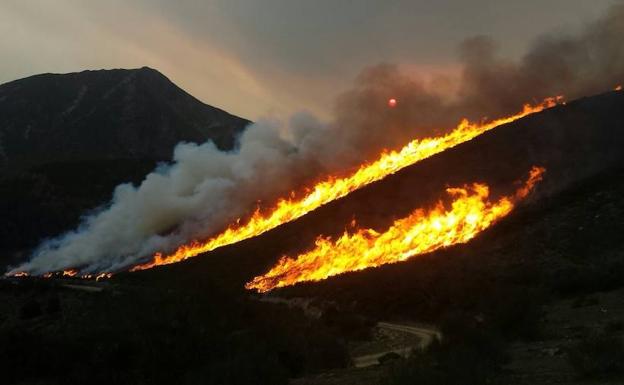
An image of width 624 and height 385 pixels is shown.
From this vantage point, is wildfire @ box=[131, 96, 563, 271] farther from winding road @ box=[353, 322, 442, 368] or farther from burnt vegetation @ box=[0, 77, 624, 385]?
winding road @ box=[353, 322, 442, 368]

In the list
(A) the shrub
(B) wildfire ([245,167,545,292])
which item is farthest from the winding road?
(B) wildfire ([245,167,545,292])

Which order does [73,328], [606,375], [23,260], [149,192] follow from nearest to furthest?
[606,375], [73,328], [149,192], [23,260]

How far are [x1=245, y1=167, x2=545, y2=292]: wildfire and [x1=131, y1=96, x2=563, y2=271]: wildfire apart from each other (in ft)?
60.5

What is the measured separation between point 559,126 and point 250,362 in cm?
6608

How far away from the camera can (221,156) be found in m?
112

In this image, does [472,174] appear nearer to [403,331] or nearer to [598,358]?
[403,331]

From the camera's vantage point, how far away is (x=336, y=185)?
84875 millimetres

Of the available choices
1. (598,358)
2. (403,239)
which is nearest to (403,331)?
(598,358)

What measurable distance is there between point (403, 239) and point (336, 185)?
2854 cm

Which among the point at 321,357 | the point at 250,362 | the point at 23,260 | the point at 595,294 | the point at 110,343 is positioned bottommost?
the point at 595,294

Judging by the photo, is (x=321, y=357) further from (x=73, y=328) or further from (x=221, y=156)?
(x=221, y=156)

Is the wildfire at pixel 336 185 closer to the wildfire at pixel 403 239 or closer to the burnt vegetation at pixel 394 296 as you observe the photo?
the burnt vegetation at pixel 394 296

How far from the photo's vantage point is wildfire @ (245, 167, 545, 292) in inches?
2163

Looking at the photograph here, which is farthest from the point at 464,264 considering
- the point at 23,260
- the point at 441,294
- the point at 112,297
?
the point at 23,260
